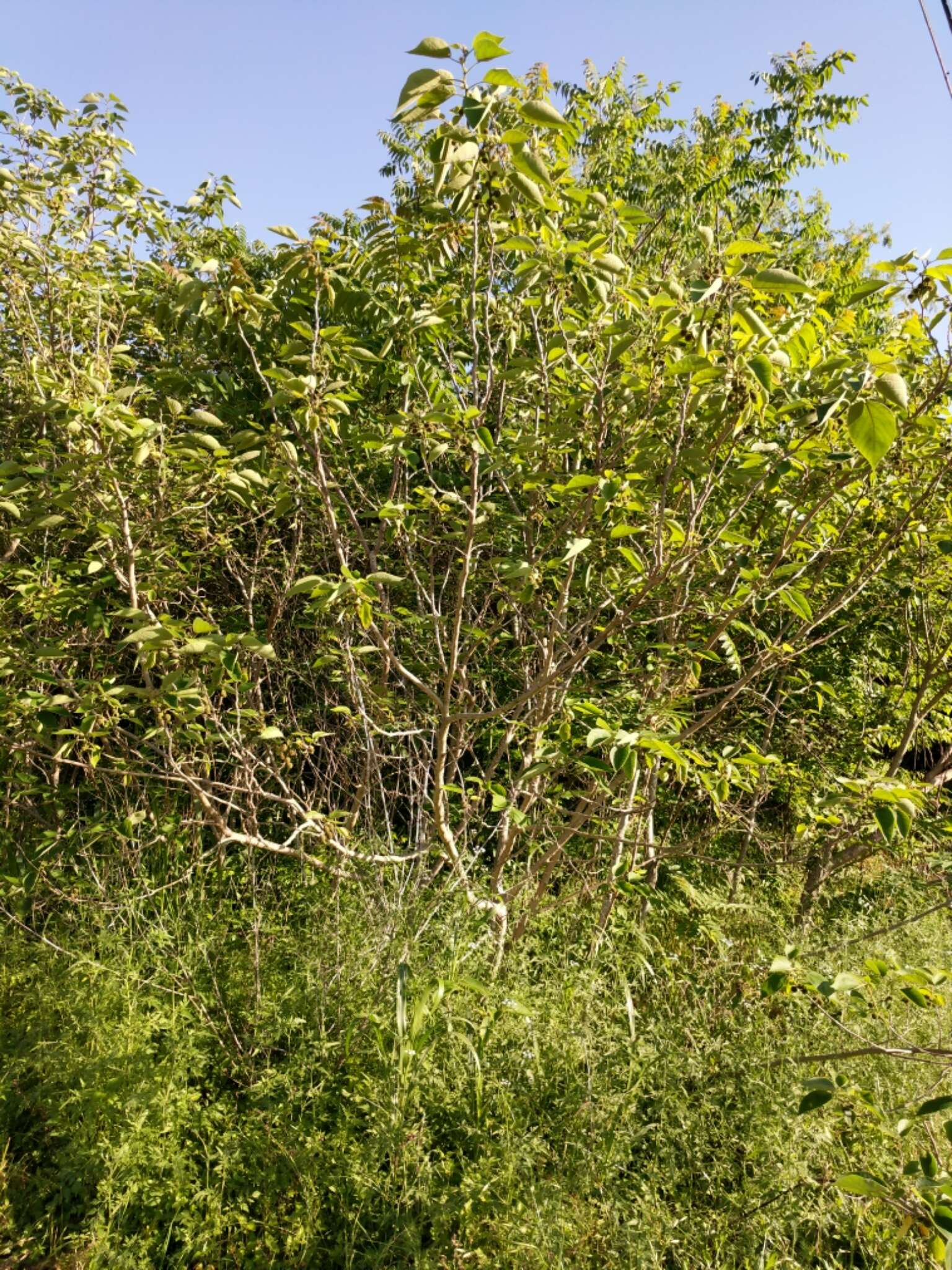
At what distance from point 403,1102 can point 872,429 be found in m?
2.14

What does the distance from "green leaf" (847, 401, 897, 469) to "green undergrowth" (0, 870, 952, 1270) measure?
1887mm

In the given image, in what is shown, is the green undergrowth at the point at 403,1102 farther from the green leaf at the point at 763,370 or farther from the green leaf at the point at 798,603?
the green leaf at the point at 763,370

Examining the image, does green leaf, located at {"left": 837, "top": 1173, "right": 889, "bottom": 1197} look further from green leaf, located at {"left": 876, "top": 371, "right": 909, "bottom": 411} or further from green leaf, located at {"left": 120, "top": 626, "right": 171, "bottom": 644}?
green leaf, located at {"left": 120, "top": 626, "right": 171, "bottom": 644}

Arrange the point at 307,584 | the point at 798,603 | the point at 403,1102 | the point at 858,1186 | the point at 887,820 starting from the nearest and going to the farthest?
the point at 858,1186, the point at 887,820, the point at 307,584, the point at 798,603, the point at 403,1102

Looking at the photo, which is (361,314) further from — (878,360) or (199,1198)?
(199,1198)

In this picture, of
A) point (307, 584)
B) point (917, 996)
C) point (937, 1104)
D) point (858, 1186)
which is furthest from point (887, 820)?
point (307, 584)

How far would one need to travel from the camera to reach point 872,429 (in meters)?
1.33

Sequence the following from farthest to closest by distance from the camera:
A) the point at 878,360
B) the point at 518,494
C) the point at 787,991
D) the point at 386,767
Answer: the point at 386,767, the point at 518,494, the point at 787,991, the point at 878,360

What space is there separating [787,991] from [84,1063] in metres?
2.21

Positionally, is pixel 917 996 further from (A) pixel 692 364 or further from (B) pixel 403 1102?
(B) pixel 403 1102

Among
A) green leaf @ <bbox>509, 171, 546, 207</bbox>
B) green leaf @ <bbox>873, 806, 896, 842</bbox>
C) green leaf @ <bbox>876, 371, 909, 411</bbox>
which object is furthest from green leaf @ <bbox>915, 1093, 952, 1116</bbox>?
green leaf @ <bbox>509, 171, 546, 207</bbox>

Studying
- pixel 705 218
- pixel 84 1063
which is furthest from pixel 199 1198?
pixel 705 218

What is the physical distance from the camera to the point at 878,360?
1.43m

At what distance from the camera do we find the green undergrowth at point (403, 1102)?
82.0 inches
